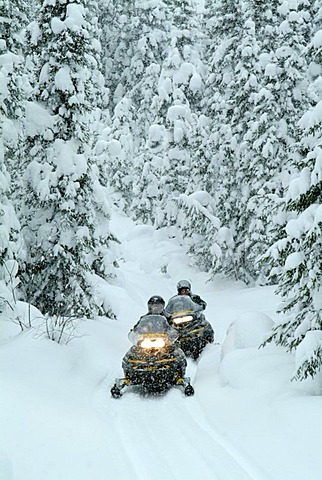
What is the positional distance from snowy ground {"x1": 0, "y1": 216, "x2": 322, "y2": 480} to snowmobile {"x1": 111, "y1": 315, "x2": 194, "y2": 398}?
0.84 ft

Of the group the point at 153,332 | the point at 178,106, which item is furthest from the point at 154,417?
the point at 178,106

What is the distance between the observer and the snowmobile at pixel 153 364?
34.6ft

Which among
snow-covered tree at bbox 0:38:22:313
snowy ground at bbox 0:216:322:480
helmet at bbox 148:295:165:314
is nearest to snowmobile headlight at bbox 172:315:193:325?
snowy ground at bbox 0:216:322:480

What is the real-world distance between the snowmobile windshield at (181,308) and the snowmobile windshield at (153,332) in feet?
7.66

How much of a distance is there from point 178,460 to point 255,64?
20232mm

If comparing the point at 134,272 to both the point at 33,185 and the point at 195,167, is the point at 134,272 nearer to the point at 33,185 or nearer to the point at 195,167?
the point at 195,167

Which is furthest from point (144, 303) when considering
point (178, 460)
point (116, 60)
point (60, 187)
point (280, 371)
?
point (116, 60)

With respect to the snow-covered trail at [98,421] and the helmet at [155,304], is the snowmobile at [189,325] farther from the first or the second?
the helmet at [155,304]

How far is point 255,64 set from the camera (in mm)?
23578

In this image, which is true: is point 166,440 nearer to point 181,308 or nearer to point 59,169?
point 181,308

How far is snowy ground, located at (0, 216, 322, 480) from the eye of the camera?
6828 mm

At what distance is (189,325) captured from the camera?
14141mm

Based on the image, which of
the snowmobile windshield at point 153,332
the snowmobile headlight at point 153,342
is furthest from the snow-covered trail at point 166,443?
the snowmobile windshield at point 153,332

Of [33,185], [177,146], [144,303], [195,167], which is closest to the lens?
[33,185]
